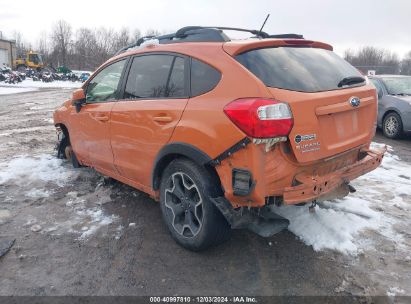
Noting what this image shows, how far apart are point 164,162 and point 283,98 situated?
139cm

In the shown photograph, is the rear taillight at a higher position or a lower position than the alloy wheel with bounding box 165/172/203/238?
higher

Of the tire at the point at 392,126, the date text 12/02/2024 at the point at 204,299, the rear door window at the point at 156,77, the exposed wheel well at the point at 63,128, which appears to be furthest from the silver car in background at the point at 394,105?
the date text 12/02/2024 at the point at 204,299

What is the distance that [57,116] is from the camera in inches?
233

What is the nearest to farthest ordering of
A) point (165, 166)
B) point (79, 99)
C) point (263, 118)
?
point (263, 118) → point (165, 166) → point (79, 99)

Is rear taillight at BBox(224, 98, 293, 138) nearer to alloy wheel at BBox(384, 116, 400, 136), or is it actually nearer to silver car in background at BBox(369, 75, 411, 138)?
silver car in background at BBox(369, 75, 411, 138)

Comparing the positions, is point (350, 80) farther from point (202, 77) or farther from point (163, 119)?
point (163, 119)

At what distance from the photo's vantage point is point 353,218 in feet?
13.9

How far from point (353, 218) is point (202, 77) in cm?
237

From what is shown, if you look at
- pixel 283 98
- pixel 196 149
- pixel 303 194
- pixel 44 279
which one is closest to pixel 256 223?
pixel 303 194

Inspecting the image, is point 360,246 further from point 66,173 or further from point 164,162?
point 66,173

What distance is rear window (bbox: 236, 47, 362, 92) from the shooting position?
10.1 ft

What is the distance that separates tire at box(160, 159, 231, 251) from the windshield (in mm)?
8329

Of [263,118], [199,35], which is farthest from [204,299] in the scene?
[199,35]

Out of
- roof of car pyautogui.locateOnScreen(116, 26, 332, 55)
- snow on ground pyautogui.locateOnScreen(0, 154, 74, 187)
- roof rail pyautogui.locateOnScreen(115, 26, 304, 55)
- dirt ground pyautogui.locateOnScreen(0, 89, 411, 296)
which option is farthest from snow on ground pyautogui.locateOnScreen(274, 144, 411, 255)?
snow on ground pyautogui.locateOnScreen(0, 154, 74, 187)
